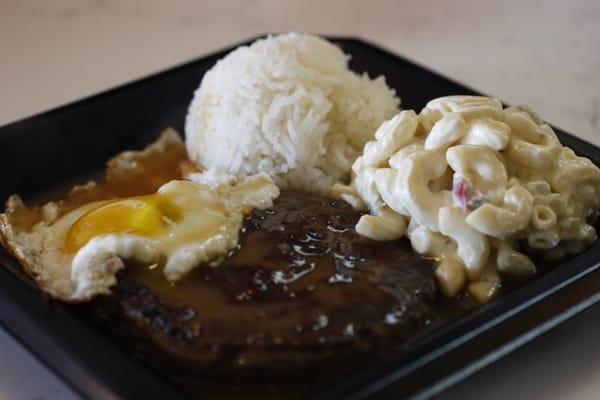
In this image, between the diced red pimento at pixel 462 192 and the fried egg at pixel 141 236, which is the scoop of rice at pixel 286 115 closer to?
the fried egg at pixel 141 236

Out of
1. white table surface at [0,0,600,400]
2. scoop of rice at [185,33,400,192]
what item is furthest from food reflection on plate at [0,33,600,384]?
white table surface at [0,0,600,400]

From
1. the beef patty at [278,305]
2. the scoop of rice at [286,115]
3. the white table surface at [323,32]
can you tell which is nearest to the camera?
the beef patty at [278,305]

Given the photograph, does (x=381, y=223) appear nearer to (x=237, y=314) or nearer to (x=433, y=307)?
(x=433, y=307)

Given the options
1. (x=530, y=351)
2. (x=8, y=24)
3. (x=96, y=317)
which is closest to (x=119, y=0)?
(x=8, y=24)

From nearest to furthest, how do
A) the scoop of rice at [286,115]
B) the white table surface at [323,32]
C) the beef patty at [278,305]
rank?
the beef patty at [278,305] < the scoop of rice at [286,115] < the white table surface at [323,32]

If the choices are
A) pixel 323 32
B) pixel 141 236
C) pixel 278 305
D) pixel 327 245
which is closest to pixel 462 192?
pixel 327 245

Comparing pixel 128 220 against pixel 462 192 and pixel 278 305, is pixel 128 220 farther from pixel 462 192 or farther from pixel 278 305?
pixel 462 192

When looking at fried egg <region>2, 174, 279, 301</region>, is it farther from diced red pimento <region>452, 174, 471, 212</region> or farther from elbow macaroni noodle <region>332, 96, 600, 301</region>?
diced red pimento <region>452, 174, 471, 212</region>

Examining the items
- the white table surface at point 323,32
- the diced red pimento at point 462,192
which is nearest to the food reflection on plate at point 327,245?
the diced red pimento at point 462,192
